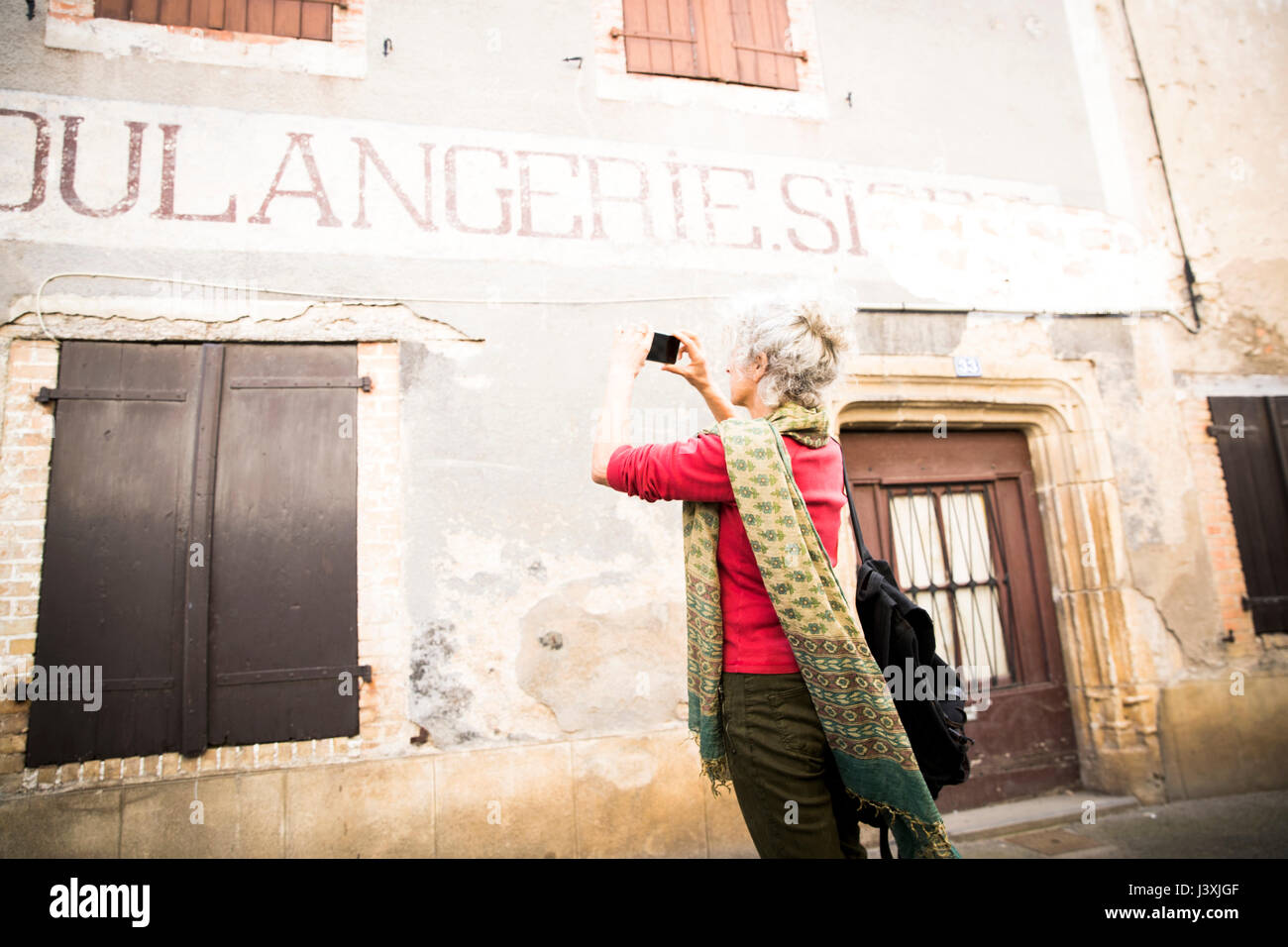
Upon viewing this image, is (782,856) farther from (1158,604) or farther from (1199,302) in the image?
(1199,302)

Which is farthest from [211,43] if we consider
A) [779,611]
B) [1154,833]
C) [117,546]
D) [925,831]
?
[1154,833]

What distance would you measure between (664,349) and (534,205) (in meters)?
2.73

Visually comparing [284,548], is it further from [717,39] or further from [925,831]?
[717,39]

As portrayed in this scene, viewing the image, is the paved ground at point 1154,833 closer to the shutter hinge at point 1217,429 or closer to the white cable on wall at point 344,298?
the shutter hinge at point 1217,429

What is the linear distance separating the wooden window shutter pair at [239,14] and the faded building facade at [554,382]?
24 mm

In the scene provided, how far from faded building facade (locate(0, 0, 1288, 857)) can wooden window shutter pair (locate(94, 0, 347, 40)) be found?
0.02 m

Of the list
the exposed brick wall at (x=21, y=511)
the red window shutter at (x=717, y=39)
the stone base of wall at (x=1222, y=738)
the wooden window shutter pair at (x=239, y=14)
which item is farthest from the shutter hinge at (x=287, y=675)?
the stone base of wall at (x=1222, y=738)

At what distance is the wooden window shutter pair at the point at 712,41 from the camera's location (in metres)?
4.76

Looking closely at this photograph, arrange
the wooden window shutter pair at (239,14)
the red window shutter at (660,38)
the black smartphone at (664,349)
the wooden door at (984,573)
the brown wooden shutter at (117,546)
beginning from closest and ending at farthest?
the black smartphone at (664,349) → the brown wooden shutter at (117,546) → the wooden window shutter pair at (239,14) → the wooden door at (984,573) → the red window shutter at (660,38)

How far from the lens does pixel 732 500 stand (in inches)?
68.7

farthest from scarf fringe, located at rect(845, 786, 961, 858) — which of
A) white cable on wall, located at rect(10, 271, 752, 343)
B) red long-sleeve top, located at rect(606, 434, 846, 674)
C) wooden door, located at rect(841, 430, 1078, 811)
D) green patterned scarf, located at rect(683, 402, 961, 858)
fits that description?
white cable on wall, located at rect(10, 271, 752, 343)

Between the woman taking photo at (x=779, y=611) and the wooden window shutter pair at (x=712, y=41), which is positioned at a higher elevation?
the wooden window shutter pair at (x=712, y=41)

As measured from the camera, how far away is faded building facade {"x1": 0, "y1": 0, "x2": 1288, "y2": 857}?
11.4 feet

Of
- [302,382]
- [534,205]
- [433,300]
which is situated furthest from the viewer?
[534,205]
